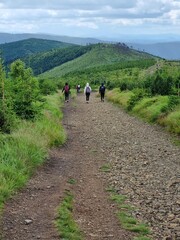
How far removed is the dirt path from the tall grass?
28cm

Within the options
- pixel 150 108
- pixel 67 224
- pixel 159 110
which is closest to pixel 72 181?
pixel 67 224

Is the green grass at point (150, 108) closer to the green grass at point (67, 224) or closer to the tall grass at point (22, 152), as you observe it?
the tall grass at point (22, 152)

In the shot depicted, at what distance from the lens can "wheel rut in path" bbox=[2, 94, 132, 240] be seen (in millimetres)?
7449

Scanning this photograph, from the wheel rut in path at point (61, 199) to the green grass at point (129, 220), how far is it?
0.15 metres

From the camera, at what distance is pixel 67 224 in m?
7.68

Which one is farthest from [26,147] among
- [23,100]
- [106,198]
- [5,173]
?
[23,100]

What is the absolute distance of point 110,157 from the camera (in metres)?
14.6

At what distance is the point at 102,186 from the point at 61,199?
1.85 m

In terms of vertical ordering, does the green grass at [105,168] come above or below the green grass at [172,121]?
below

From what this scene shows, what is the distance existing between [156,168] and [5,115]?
5.63 m

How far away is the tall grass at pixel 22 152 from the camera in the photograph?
9.45 metres

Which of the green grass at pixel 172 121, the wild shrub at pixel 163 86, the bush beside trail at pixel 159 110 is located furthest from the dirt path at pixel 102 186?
the wild shrub at pixel 163 86

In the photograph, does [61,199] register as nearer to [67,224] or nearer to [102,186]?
[67,224]

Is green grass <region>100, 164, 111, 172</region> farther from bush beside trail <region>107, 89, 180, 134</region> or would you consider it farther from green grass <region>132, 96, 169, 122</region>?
green grass <region>132, 96, 169, 122</region>
